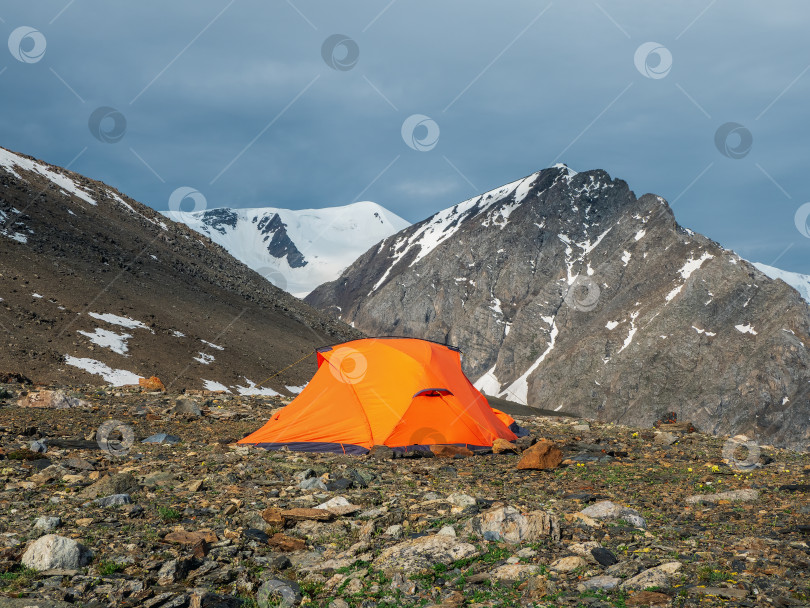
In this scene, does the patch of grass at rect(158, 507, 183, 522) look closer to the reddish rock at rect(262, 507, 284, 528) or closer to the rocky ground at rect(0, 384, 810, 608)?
the rocky ground at rect(0, 384, 810, 608)

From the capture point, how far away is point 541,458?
1289 centimetres

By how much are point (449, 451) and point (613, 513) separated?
6.15 meters

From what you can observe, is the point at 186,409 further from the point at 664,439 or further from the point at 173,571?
the point at 664,439

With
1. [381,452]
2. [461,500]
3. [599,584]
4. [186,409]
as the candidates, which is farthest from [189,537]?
[186,409]

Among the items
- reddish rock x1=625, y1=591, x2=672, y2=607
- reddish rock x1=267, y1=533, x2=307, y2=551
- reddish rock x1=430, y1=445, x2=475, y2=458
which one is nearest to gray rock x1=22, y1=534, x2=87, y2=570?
reddish rock x1=267, y1=533, x2=307, y2=551

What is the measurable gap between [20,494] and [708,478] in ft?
40.2

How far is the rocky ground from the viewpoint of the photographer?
630cm

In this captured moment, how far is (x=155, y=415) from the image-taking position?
Answer: 1806 centimetres

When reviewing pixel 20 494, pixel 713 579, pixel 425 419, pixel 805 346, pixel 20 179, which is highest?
pixel 805 346

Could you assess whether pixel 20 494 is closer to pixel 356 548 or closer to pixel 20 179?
pixel 356 548

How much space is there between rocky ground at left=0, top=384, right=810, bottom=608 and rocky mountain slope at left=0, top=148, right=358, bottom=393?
28826 mm

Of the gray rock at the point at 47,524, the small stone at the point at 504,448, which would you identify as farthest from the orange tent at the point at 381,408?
the gray rock at the point at 47,524

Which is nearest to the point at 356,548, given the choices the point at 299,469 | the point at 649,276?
the point at 299,469

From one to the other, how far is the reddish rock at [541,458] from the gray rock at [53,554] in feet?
28.1
